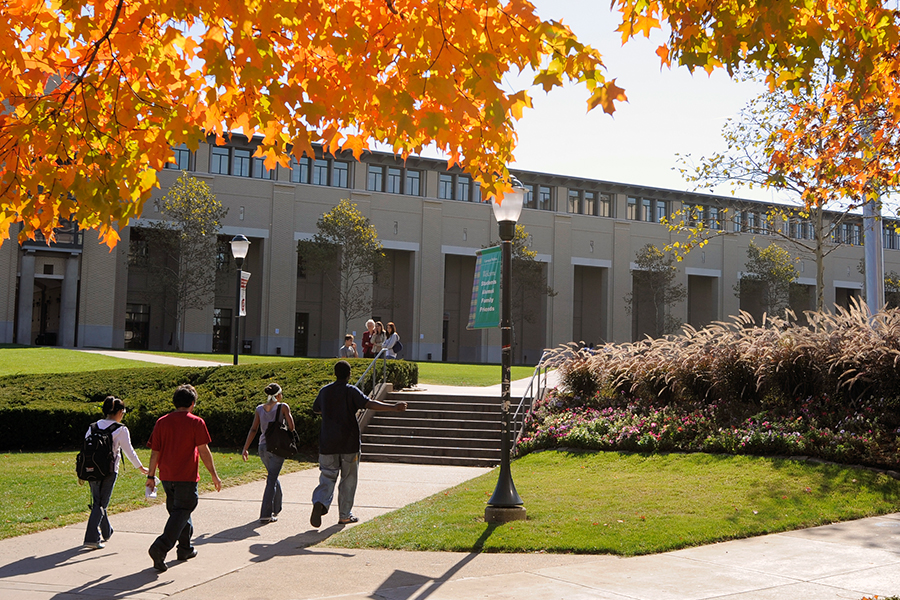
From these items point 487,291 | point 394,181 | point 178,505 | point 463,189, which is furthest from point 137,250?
point 178,505

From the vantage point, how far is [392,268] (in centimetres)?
5731

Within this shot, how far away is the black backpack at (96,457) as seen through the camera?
7.64m

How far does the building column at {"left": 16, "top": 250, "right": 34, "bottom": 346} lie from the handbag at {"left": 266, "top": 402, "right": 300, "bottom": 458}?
130 ft

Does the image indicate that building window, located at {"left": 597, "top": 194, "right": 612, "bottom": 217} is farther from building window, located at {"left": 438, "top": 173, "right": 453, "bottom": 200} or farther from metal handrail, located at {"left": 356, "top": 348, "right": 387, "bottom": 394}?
metal handrail, located at {"left": 356, "top": 348, "right": 387, "bottom": 394}

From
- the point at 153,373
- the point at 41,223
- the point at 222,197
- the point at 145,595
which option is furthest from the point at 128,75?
the point at 222,197

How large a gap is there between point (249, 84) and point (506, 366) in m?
4.68

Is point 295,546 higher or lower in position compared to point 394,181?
lower

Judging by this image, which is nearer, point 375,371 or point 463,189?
point 375,371

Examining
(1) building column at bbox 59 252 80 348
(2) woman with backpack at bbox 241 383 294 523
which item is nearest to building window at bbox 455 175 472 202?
(1) building column at bbox 59 252 80 348

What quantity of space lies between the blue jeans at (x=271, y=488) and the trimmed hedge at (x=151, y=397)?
5.77m

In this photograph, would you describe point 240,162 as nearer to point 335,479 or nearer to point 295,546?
point 335,479

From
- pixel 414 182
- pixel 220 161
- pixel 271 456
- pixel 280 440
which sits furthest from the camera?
pixel 414 182

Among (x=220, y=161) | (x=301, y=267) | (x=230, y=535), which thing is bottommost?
(x=230, y=535)

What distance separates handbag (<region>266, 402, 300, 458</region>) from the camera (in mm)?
9203
